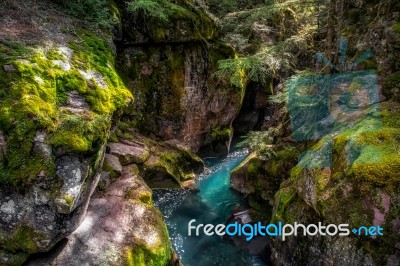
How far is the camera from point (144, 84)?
49.4ft

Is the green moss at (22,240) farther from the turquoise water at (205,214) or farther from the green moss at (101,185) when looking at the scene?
the turquoise water at (205,214)

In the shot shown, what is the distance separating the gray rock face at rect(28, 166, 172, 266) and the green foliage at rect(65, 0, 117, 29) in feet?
18.6

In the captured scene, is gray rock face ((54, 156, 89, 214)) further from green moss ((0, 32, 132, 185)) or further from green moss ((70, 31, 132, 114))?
green moss ((70, 31, 132, 114))

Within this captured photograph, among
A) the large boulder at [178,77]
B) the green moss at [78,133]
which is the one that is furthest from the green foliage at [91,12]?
the green moss at [78,133]

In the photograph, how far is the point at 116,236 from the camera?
6.80 metres

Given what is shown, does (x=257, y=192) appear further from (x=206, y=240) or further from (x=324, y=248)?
(x=324, y=248)

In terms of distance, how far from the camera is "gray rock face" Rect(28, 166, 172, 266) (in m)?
6.23

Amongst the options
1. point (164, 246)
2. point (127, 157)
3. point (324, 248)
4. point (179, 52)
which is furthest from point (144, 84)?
point (324, 248)

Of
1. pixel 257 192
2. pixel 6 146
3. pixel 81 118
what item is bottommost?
pixel 257 192

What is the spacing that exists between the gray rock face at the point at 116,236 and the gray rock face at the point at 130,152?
2921mm

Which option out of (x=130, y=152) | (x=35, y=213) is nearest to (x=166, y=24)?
(x=130, y=152)

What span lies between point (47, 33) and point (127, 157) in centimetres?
531

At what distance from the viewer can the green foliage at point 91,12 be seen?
31.8 feet

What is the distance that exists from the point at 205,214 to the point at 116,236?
6.01 meters
